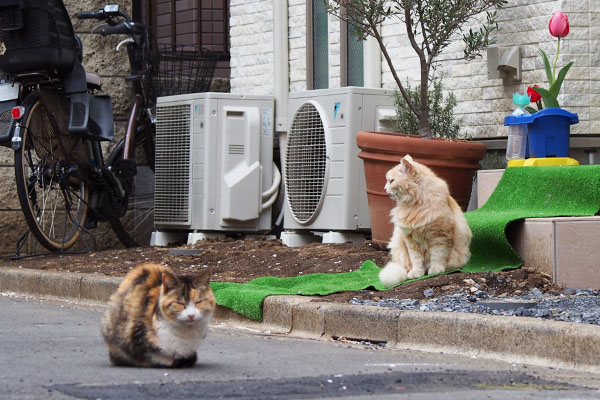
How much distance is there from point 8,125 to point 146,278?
17.0ft

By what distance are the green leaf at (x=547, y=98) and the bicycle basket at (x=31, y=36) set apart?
4.08 metres

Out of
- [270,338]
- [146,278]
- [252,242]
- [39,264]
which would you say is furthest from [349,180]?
[146,278]

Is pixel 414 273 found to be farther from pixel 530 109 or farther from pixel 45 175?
pixel 45 175

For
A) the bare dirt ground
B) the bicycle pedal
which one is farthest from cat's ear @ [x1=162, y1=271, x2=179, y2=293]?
the bicycle pedal

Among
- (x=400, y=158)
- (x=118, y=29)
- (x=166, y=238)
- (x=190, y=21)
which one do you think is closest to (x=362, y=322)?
(x=400, y=158)

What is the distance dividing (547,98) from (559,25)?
0.57 meters

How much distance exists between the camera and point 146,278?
4727 mm

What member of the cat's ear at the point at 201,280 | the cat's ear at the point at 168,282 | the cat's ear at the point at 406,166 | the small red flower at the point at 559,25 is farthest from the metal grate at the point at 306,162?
the cat's ear at the point at 168,282

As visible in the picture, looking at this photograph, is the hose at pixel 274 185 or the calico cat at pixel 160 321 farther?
the hose at pixel 274 185

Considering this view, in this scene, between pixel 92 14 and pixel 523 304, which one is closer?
pixel 523 304

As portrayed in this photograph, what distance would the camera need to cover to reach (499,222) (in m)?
7.17

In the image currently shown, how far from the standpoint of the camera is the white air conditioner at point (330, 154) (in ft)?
31.4

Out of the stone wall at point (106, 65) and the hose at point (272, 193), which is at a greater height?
the stone wall at point (106, 65)

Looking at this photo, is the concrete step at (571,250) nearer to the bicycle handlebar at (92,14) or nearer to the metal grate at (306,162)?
the metal grate at (306,162)
